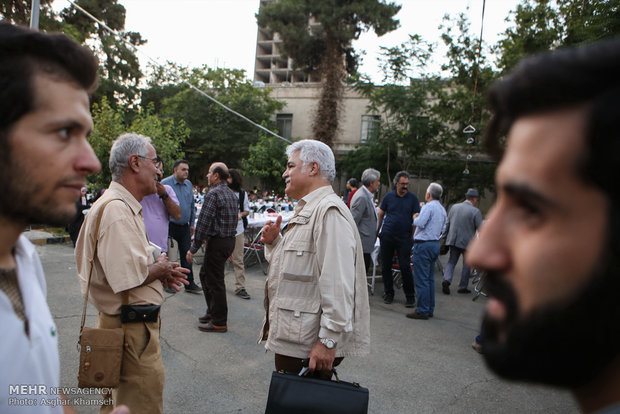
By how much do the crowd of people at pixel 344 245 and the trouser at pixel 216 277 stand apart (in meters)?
2.42

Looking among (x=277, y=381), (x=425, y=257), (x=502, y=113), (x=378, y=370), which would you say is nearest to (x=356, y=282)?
(x=277, y=381)

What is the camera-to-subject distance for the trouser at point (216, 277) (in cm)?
467

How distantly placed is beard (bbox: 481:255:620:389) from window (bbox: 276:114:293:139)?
25.5m

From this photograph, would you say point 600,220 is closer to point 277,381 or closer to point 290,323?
point 277,381

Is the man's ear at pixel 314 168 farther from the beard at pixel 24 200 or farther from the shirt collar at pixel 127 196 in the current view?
the beard at pixel 24 200

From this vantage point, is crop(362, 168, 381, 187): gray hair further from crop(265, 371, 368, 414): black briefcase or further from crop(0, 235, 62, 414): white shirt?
crop(0, 235, 62, 414): white shirt

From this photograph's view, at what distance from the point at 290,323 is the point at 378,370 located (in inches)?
86.1

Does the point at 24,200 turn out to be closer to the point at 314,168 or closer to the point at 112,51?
the point at 314,168

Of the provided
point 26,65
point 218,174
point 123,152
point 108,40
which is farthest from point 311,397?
point 108,40

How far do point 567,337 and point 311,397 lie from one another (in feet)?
5.01

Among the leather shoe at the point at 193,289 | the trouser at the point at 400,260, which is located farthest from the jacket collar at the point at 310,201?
the leather shoe at the point at 193,289

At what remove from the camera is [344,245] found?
220 centimetres

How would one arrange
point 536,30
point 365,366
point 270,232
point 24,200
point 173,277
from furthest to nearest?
point 536,30, point 365,366, point 270,232, point 173,277, point 24,200

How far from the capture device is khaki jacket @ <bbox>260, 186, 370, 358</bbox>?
2.12 metres
